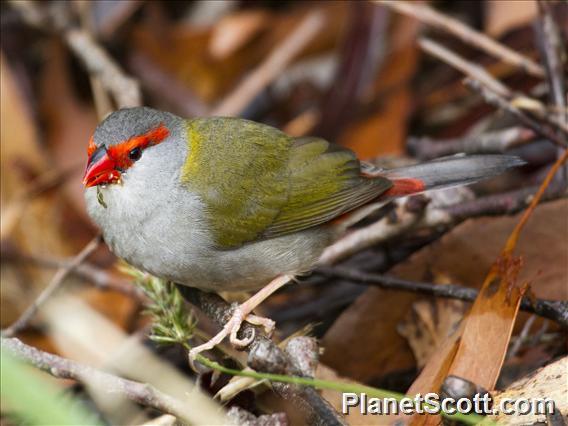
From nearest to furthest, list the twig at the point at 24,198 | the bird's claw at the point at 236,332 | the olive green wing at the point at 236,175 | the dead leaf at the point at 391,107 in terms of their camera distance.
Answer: the bird's claw at the point at 236,332 → the olive green wing at the point at 236,175 → the twig at the point at 24,198 → the dead leaf at the point at 391,107

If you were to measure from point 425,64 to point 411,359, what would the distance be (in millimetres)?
2388

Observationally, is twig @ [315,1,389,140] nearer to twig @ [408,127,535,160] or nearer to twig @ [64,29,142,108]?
twig @ [408,127,535,160]

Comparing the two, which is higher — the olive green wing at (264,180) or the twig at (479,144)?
the twig at (479,144)

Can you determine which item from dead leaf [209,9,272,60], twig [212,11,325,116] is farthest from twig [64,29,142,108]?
dead leaf [209,9,272,60]

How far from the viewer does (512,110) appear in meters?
3.15

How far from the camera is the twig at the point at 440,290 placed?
8.11 feet

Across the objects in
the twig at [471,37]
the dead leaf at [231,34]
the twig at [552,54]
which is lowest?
the twig at [552,54]

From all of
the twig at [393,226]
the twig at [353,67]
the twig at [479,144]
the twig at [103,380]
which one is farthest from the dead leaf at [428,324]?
the twig at [353,67]

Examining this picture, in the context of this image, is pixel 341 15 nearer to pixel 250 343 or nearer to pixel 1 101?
pixel 1 101

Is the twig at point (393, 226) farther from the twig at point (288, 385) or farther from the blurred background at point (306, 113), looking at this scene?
the twig at point (288, 385)

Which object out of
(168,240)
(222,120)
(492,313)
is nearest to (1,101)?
(222,120)

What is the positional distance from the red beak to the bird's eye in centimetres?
8

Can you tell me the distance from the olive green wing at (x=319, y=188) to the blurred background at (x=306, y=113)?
1.06 ft

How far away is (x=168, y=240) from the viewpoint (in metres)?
2.68
